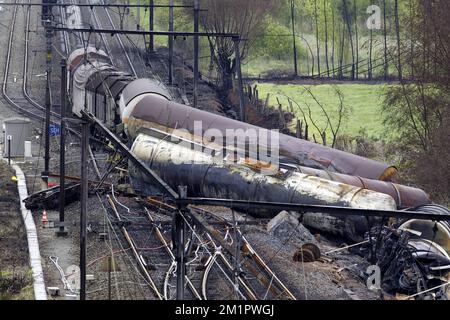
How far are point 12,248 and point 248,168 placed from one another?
586 cm

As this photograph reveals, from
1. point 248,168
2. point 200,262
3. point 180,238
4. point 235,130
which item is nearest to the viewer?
point 180,238

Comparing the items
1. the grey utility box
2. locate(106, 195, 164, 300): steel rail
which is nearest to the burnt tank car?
locate(106, 195, 164, 300): steel rail

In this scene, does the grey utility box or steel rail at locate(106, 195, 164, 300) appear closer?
steel rail at locate(106, 195, 164, 300)

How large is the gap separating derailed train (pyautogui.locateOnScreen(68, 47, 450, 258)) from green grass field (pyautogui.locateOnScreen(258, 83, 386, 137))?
14608 mm

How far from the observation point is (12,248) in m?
22.3

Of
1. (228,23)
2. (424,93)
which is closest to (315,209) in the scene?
(424,93)

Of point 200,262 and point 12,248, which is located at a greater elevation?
point 200,262

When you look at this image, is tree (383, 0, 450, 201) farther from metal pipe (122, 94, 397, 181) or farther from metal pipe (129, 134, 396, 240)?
metal pipe (129, 134, 396, 240)

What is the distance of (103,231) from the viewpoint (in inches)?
917

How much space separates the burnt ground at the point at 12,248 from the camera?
18.9 metres

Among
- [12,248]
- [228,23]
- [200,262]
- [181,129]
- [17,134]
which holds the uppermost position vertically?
[228,23]

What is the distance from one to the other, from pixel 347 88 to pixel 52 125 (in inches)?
853

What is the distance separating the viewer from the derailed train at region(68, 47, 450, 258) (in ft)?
74.1

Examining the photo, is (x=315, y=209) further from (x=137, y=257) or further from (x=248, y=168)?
(x=248, y=168)
